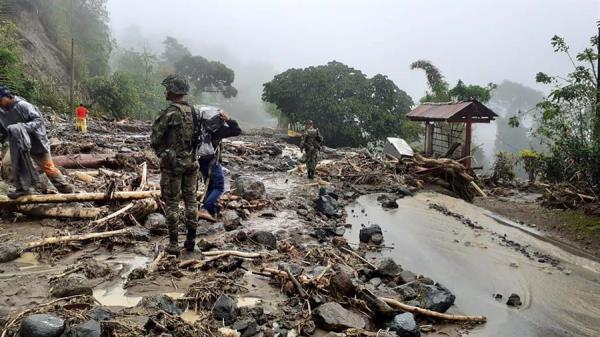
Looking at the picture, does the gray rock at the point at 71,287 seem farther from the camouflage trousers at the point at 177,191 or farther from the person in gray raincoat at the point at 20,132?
the person in gray raincoat at the point at 20,132

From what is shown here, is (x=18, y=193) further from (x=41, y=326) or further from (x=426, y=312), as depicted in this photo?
(x=426, y=312)

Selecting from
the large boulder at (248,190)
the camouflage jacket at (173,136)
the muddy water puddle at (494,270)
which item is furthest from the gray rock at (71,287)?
the large boulder at (248,190)

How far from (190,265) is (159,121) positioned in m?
1.59

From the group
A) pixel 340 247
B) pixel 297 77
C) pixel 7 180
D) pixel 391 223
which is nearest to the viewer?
pixel 340 247

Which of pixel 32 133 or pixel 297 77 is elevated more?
pixel 297 77

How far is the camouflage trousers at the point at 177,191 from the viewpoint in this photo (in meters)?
4.68

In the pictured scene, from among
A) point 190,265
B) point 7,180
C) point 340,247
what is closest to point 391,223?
point 340,247

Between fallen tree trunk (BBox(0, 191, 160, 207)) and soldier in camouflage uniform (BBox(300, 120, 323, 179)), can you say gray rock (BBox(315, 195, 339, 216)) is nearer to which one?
soldier in camouflage uniform (BBox(300, 120, 323, 179))

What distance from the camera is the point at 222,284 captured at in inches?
161

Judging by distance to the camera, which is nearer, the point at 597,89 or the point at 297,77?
the point at 597,89

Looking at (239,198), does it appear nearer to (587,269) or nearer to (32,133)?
(32,133)

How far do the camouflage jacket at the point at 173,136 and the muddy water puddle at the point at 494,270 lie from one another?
11.5 feet

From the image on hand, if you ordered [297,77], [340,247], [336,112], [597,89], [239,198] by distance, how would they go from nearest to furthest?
[340,247]
[239,198]
[597,89]
[336,112]
[297,77]

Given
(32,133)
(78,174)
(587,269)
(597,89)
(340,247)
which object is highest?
(597,89)
